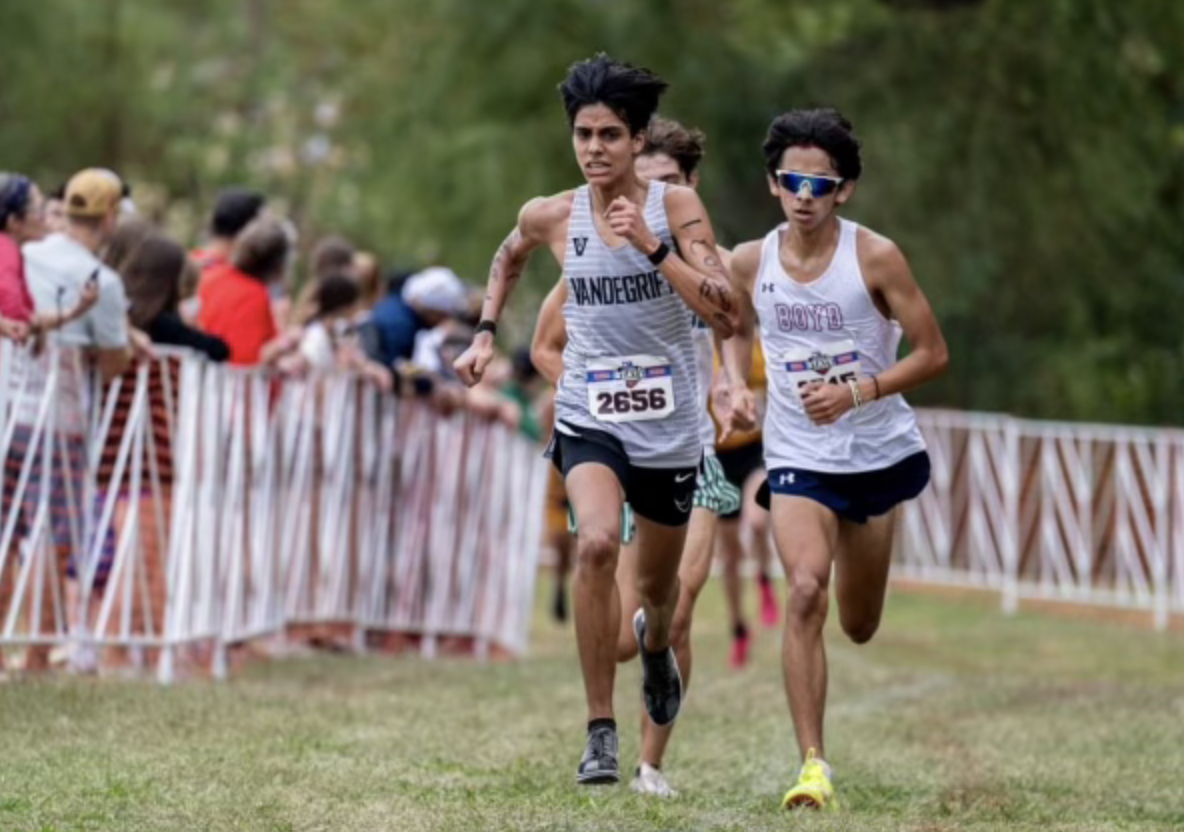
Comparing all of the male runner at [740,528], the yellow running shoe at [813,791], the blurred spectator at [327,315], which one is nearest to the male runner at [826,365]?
the yellow running shoe at [813,791]

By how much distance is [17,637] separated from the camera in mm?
11508

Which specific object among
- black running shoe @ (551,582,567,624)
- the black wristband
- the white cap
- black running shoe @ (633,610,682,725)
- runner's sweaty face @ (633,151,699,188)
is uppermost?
the white cap

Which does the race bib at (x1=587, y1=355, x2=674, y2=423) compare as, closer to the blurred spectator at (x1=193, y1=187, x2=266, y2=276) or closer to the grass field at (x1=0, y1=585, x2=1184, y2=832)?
the grass field at (x1=0, y1=585, x2=1184, y2=832)

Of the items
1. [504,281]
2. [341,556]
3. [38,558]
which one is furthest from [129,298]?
[504,281]

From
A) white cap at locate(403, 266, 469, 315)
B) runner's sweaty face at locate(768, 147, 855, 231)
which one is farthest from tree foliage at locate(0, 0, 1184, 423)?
runner's sweaty face at locate(768, 147, 855, 231)

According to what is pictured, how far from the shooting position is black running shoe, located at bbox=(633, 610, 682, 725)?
31.1ft

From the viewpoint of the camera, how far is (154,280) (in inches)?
508

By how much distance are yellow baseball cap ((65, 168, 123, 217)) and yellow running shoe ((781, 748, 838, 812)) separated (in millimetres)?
4574

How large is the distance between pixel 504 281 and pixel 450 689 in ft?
14.7

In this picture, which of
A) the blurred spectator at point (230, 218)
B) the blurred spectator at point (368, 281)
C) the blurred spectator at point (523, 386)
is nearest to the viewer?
the blurred spectator at point (230, 218)

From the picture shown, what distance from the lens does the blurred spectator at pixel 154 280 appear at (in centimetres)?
1280

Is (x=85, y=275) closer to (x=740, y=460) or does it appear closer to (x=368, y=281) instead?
(x=740, y=460)

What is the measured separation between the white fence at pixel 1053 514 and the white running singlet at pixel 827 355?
12.3 meters

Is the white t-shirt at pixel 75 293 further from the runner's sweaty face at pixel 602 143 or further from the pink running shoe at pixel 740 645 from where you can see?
the pink running shoe at pixel 740 645
